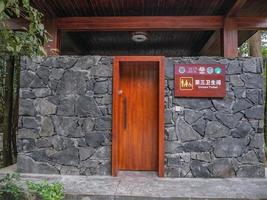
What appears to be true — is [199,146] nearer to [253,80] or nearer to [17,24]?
[253,80]

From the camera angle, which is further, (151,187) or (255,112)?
(255,112)

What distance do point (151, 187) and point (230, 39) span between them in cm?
310

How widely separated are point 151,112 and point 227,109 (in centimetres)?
135

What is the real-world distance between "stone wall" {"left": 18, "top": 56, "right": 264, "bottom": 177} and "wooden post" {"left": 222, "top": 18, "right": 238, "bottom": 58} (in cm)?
47

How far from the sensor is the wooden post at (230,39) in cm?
572

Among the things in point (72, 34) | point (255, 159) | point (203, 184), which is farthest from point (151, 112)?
point (72, 34)

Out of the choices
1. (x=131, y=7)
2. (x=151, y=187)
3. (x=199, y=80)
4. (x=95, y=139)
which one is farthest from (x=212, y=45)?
(x=151, y=187)

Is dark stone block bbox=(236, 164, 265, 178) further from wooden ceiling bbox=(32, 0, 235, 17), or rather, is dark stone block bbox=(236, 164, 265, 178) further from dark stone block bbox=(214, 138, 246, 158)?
wooden ceiling bbox=(32, 0, 235, 17)

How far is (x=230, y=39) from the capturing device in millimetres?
5734

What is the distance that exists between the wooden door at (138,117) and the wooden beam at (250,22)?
1.77m

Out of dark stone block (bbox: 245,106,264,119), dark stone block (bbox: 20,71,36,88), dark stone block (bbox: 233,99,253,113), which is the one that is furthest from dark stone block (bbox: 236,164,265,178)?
dark stone block (bbox: 20,71,36,88)

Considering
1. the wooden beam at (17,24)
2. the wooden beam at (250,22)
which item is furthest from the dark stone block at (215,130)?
the wooden beam at (17,24)

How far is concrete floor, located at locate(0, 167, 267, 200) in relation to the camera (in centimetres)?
426

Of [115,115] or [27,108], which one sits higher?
[27,108]
